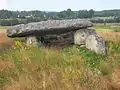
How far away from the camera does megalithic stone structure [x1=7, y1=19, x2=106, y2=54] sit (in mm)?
17031

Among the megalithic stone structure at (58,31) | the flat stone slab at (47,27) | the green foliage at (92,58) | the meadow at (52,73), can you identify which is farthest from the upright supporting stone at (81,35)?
the meadow at (52,73)

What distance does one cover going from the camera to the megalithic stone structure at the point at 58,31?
1703 cm

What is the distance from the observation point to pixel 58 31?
17656 millimetres

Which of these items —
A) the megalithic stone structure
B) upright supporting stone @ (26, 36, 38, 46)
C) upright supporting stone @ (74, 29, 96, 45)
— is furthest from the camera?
upright supporting stone @ (74, 29, 96, 45)

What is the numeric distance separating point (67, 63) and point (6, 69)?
5.71 ft

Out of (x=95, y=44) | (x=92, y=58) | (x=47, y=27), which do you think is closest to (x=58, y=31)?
(x=47, y=27)

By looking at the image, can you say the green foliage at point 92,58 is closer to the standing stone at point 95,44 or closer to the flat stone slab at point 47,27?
the standing stone at point 95,44

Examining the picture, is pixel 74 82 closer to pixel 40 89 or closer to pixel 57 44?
pixel 40 89

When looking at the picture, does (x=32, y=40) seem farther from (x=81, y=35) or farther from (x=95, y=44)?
(x=95, y=44)

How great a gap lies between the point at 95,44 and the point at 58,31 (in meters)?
2.22

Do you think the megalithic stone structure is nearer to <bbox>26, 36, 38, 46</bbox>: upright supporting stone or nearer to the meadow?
<bbox>26, 36, 38, 46</bbox>: upright supporting stone

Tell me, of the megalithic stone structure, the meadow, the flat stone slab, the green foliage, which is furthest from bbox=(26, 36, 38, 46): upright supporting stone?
the meadow

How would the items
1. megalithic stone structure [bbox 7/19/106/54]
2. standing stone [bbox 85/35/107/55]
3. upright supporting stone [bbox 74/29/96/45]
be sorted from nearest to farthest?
standing stone [bbox 85/35/107/55]
megalithic stone structure [bbox 7/19/106/54]
upright supporting stone [bbox 74/29/96/45]

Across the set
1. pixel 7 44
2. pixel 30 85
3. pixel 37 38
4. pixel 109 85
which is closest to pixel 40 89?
pixel 30 85
